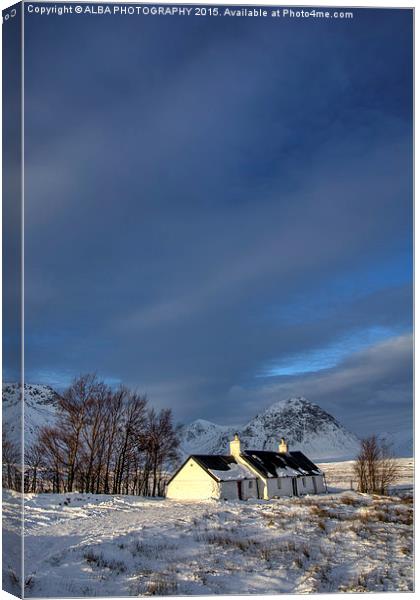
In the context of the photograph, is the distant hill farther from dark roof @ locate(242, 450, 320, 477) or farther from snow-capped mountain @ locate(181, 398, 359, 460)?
dark roof @ locate(242, 450, 320, 477)

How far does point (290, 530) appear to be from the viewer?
37.7 feet

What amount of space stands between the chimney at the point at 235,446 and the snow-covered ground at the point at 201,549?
0.99m

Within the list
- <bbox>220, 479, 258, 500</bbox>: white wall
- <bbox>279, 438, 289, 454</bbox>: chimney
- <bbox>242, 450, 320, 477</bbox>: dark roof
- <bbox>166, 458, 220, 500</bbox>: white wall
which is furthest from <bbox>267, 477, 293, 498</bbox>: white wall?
<bbox>166, 458, 220, 500</bbox>: white wall

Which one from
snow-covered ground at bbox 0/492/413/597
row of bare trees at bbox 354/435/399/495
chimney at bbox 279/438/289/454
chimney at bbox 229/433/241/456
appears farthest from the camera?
chimney at bbox 279/438/289/454

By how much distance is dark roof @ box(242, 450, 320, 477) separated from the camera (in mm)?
12805

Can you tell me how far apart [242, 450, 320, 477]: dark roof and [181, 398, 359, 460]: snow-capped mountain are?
198 mm

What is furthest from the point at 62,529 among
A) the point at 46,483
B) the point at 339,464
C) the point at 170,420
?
the point at 339,464

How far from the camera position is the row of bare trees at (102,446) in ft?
38.4

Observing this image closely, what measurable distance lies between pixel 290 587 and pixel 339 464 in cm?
318

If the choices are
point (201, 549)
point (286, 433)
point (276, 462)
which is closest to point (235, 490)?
point (276, 462)

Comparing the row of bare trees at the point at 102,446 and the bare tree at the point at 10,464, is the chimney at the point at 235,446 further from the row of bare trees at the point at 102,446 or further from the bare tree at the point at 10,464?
the bare tree at the point at 10,464

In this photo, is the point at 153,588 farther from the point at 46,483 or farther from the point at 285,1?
the point at 285,1

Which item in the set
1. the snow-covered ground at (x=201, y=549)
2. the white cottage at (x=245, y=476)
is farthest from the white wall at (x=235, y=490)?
the snow-covered ground at (x=201, y=549)

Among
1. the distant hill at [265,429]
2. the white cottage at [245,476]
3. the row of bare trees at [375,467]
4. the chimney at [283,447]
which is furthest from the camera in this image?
the white cottage at [245,476]
